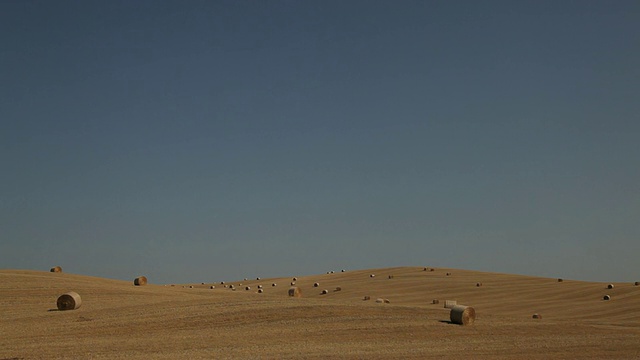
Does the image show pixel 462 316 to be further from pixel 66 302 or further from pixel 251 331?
pixel 66 302

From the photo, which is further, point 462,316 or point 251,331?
point 462,316

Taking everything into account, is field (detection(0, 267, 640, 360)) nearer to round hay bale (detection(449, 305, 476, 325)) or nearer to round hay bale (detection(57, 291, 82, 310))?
round hay bale (detection(449, 305, 476, 325))

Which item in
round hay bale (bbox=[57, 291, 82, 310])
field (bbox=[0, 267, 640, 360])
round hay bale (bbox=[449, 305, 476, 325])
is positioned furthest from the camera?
round hay bale (bbox=[57, 291, 82, 310])

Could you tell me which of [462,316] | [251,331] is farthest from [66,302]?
[462,316]

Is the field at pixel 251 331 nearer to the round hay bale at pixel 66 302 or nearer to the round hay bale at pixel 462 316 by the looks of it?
the round hay bale at pixel 462 316

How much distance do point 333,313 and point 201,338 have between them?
6.57 meters

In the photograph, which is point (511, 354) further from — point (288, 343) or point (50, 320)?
point (50, 320)

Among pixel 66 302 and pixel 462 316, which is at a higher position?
pixel 66 302

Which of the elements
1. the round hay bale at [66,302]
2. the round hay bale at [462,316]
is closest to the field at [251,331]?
the round hay bale at [462,316]

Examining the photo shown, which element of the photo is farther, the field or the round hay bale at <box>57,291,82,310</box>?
the round hay bale at <box>57,291,82,310</box>

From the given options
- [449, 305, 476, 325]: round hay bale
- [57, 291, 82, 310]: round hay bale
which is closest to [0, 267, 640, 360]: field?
[449, 305, 476, 325]: round hay bale

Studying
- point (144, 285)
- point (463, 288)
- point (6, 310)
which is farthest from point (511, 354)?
point (463, 288)

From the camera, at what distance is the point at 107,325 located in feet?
76.0

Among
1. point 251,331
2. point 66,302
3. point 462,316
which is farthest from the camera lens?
point 66,302
